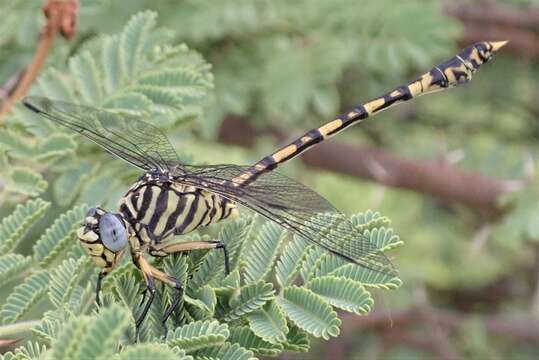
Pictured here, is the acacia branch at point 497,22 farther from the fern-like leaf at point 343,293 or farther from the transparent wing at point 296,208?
the fern-like leaf at point 343,293

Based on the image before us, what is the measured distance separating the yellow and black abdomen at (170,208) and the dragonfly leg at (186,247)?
5 centimetres

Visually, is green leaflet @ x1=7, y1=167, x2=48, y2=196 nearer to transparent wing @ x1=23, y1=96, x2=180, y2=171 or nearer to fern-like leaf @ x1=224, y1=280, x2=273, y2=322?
transparent wing @ x1=23, y1=96, x2=180, y2=171

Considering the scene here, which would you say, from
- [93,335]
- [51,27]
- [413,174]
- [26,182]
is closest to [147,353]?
[93,335]

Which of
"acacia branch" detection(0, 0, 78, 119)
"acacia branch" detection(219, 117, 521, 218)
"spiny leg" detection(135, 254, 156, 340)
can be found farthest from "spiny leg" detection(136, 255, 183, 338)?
"acacia branch" detection(219, 117, 521, 218)

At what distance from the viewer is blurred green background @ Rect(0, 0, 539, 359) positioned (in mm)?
2928

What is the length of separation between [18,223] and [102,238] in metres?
0.22

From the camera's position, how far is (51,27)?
6.91 feet

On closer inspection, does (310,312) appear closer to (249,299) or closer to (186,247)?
(249,299)

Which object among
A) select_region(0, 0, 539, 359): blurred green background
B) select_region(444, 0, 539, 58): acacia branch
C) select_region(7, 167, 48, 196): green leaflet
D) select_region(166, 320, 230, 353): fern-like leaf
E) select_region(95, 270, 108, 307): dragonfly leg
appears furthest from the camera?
select_region(444, 0, 539, 58): acacia branch

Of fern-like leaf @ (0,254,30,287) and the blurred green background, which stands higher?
the blurred green background

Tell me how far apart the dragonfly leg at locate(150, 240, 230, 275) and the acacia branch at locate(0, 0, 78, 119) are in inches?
25.0

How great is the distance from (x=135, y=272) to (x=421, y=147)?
→ 2653 mm

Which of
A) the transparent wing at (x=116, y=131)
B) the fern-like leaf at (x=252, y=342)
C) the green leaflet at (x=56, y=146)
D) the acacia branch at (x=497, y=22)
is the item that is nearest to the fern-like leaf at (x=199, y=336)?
the fern-like leaf at (x=252, y=342)

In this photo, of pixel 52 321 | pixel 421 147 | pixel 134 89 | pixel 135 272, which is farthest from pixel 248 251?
pixel 421 147
